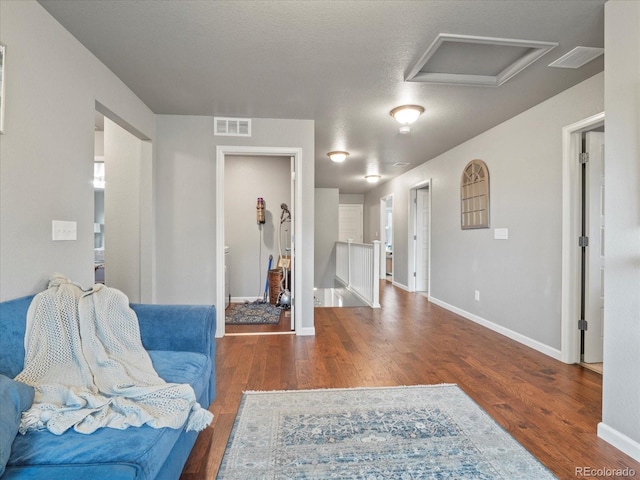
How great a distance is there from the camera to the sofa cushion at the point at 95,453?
93 cm

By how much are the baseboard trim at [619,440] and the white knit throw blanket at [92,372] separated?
2.05 metres

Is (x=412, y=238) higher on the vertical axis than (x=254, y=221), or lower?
lower

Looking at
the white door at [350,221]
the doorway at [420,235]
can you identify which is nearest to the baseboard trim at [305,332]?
the doorway at [420,235]

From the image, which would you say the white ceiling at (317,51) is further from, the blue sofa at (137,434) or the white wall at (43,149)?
the blue sofa at (137,434)

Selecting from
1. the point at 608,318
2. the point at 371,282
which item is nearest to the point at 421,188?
the point at 371,282

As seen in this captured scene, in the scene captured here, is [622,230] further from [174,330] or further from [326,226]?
[326,226]

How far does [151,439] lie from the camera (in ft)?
3.44

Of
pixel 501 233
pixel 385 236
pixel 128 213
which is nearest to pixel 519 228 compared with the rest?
pixel 501 233

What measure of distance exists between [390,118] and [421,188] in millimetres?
3126

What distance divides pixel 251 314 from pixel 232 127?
2.49 meters

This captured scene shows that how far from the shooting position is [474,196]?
421 cm

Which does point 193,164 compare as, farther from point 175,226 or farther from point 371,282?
point 371,282

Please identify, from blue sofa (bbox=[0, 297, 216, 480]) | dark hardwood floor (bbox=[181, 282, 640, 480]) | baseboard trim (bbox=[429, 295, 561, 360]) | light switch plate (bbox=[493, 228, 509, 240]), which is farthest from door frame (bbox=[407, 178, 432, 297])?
Answer: blue sofa (bbox=[0, 297, 216, 480])

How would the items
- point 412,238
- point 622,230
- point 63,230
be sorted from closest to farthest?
1. point 622,230
2. point 63,230
3. point 412,238
